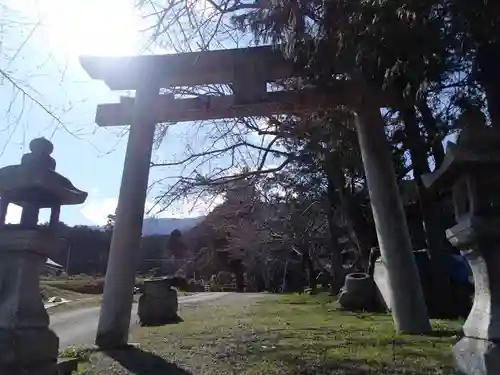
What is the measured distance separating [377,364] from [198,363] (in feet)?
5.61

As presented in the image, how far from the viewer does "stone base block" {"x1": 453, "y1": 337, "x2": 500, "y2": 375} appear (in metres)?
2.93

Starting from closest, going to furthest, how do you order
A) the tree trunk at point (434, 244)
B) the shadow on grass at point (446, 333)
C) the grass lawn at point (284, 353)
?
the grass lawn at point (284, 353)
the shadow on grass at point (446, 333)
the tree trunk at point (434, 244)

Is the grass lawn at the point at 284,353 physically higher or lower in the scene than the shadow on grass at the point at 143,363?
higher

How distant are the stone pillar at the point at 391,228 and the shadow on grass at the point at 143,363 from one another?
10.7 feet

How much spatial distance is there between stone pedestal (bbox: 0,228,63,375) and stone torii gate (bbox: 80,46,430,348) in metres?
2.45

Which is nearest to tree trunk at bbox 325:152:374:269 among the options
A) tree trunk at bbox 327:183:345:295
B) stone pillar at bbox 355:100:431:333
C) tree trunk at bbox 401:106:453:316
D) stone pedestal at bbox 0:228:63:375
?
tree trunk at bbox 401:106:453:316

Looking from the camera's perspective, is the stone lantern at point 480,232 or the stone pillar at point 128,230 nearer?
the stone lantern at point 480,232

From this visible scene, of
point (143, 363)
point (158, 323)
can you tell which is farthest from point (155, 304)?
point (143, 363)

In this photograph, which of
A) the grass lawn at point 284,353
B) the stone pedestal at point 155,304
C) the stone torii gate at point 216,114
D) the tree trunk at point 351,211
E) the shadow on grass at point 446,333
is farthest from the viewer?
the tree trunk at point 351,211

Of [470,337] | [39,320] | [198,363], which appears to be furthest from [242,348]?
[470,337]

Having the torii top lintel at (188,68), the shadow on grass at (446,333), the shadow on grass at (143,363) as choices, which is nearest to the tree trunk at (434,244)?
the shadow on grass at (446,333)

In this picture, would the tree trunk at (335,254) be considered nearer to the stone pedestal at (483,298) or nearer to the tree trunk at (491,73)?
the tree trunk at (491,73)

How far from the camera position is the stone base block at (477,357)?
2.93m

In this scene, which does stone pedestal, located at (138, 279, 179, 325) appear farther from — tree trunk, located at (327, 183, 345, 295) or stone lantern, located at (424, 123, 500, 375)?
tree trunk, located at (327, 183, 345, 295)
